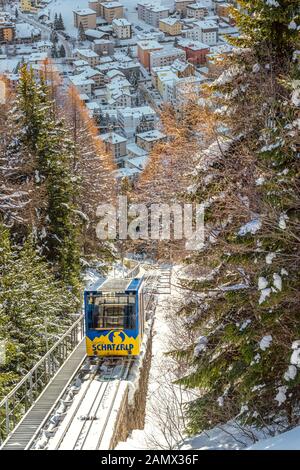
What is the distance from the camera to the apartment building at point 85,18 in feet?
598

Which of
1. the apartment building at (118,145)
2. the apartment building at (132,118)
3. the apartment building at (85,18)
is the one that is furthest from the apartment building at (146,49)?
the apartment building at (118,145)

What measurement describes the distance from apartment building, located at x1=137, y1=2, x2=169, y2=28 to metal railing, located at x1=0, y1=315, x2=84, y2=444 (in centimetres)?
17524

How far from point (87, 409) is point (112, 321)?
14.4 feet

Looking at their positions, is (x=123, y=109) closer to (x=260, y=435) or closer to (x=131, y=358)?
(x=131, y=358)

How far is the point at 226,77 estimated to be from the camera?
45.4 feet

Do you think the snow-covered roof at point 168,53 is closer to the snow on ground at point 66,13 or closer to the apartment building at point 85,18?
the apartment building at point 85,18

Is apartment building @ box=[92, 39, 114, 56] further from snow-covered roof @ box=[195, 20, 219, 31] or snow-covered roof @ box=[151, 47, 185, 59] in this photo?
snow-covered roof @ box=[195, 20, 219, 31]

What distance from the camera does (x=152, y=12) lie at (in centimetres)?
18912

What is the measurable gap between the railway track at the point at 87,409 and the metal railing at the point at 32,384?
32.7 inches

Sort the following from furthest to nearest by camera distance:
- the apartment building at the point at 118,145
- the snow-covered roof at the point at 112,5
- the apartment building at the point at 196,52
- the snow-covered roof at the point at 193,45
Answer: the snow-covered roof at the point at 112,5 → the snow-covered roof at the point at 193,45 → the apartment building at the point at 196,52 → the apartment building at the point at 118,145

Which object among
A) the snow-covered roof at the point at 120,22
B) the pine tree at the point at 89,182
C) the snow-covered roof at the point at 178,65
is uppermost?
the pine tree at the point at 89,182

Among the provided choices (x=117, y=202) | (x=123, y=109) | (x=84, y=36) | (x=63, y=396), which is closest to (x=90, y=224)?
(x=117, y=202)

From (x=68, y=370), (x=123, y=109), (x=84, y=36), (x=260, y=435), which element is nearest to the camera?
(x=260, y=435)

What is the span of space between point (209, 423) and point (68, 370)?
22.4 feet
